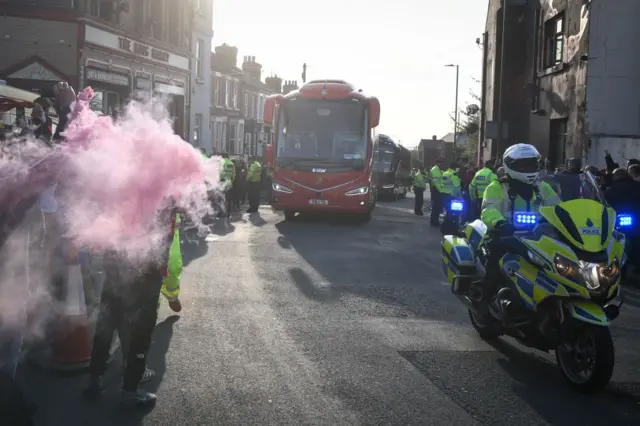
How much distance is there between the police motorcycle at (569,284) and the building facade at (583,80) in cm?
1332

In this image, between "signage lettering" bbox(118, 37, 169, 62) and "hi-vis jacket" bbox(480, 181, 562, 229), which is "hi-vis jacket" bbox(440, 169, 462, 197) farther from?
"signage lettering" bbox(118, 37, 169, 62)

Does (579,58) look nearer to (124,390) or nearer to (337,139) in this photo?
(337,139)

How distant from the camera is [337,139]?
1922cm

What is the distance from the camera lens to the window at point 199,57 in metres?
39.1

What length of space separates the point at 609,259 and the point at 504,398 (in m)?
1.22

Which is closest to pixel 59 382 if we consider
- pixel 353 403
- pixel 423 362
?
pixel 353 403

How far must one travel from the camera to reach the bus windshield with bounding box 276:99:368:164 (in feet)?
62.8

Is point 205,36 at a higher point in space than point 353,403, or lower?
higher

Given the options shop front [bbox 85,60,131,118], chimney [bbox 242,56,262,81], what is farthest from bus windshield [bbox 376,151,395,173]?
chimney [bbox 242,56,262,81]

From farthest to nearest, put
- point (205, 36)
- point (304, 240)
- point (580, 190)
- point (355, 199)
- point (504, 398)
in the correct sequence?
point (205, 36) → point (355, 199) → point (304, 240) → point (580, 190) → point (504, 398)

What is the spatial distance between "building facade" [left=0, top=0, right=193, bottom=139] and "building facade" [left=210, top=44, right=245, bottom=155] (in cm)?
1222

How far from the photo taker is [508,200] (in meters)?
6.58

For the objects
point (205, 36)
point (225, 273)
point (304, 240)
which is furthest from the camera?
point (205, 36)

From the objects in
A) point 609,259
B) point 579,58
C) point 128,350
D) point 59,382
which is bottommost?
point 59,382
